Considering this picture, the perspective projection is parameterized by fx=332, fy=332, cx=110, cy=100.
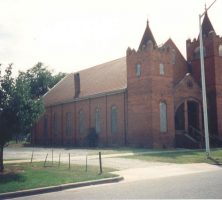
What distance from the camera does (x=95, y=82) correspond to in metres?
43.0

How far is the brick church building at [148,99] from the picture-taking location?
33000 mm

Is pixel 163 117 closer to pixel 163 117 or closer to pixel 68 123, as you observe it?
pixel 163 117

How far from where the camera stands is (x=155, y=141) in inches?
1257

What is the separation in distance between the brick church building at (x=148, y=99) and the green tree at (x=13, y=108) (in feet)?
57.6

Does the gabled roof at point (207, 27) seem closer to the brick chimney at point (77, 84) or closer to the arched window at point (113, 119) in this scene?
the arched window at point (113, 119)

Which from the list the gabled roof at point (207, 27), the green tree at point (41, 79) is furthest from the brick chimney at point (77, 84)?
the green tree at point (41, 79)

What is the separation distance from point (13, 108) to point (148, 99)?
18.8 metres

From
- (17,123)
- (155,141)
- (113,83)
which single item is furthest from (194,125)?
(17,123)

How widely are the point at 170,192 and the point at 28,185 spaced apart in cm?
476

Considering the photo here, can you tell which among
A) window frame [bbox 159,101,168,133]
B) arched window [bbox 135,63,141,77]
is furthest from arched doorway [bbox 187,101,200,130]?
arched window [bbox 135,63,141,77]

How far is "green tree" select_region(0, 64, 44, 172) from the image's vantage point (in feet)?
51.5

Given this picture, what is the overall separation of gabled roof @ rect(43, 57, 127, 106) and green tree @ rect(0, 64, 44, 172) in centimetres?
2009

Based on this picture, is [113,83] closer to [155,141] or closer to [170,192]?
[155,141]

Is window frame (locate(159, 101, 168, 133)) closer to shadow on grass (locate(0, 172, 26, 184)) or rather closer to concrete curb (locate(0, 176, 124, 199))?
concrete curb (locate(0, 176, 124, 199))
